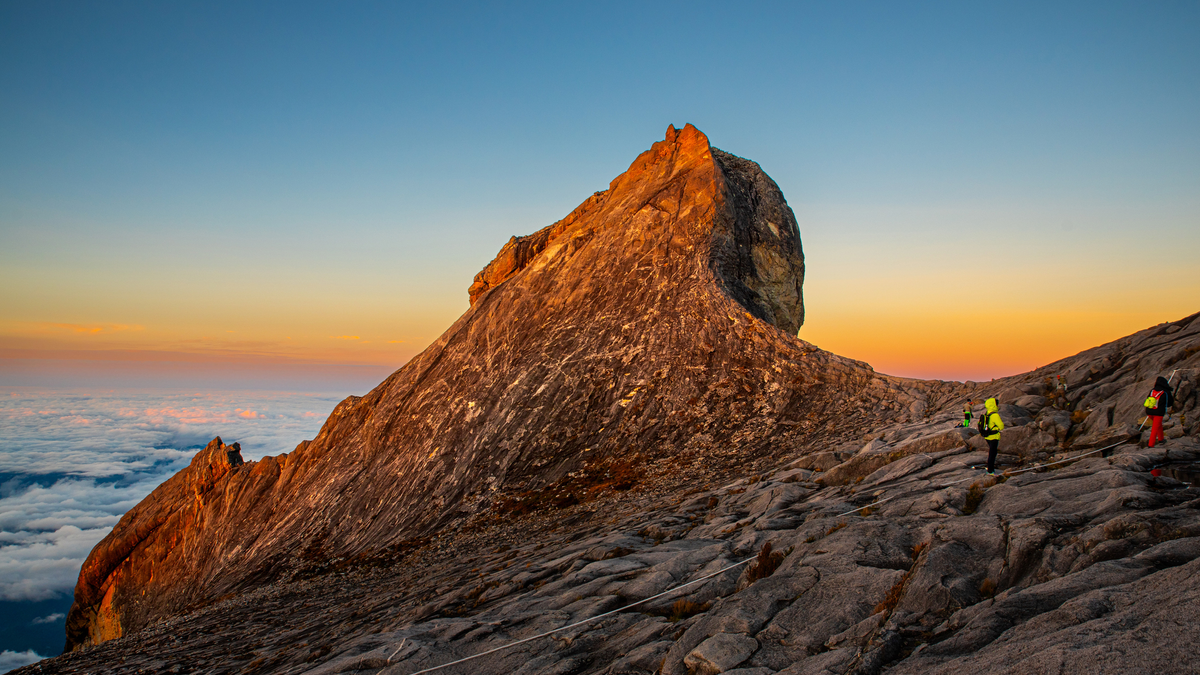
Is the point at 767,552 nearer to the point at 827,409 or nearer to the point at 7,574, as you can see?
the point at 827,409

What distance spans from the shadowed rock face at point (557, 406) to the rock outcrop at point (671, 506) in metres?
0.16

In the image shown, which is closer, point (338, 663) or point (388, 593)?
point (338, 663)

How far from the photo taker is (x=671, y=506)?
21.2 metres

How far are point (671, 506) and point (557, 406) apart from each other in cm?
1174

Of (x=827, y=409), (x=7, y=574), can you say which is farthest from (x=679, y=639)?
(x=7, y=574)

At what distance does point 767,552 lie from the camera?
12.3 m

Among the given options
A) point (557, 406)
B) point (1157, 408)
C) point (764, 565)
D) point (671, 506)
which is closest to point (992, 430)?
point (1157, 408)

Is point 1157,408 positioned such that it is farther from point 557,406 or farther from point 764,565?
point 557,406

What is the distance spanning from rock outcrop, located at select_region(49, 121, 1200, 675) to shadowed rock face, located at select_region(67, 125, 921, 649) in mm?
162

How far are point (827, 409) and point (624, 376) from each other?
33.3 feet

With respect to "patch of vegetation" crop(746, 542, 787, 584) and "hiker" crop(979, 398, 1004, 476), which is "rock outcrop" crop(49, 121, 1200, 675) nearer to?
"patch of vegetation" crop(746, 542, 787, 584)

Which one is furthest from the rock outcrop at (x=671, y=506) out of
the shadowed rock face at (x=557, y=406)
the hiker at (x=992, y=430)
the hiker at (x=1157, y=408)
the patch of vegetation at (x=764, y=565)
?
the hiker at (x=1157, y=408)

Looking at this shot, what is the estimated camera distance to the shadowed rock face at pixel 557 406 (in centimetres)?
2917

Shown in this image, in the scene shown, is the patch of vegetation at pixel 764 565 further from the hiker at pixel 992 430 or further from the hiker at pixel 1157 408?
the hiker at pixel 1157 408
